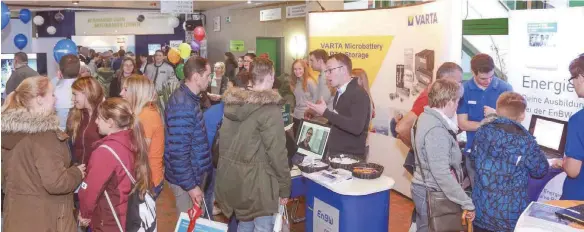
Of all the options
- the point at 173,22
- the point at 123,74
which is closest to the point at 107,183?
the point at 123,74

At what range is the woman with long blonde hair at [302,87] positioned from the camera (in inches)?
207

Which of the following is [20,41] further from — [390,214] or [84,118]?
[390,214]

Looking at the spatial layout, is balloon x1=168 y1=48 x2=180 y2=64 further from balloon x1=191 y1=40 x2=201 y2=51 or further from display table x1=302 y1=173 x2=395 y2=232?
display table x1=302 y1=173 x2=395 y2=232

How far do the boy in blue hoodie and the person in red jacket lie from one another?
1701 millimetres

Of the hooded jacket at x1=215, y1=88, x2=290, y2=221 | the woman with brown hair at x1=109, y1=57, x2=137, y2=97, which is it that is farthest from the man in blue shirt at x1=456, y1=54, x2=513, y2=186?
the woman with brown hair at x1=109, y1=57, x2=137, y2=97

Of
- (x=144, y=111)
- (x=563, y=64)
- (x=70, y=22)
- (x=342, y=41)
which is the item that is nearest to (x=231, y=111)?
(x=144, y=111)

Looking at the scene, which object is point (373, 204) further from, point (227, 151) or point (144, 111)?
point (144, 111)

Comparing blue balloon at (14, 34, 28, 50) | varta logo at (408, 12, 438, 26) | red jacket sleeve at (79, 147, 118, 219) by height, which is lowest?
red jacket sleeve at (79, 147, 118, 219)

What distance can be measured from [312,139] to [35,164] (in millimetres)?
A: 1554

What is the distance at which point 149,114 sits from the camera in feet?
9.84

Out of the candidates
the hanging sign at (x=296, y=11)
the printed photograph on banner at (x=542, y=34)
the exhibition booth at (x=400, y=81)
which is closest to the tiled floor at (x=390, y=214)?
the exhibition booth at (x=400, y=81)

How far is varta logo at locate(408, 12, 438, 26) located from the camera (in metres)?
4.27

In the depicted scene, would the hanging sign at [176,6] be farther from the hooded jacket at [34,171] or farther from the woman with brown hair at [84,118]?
the hooded jacket at [34,171]

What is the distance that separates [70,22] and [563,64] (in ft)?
48.9
